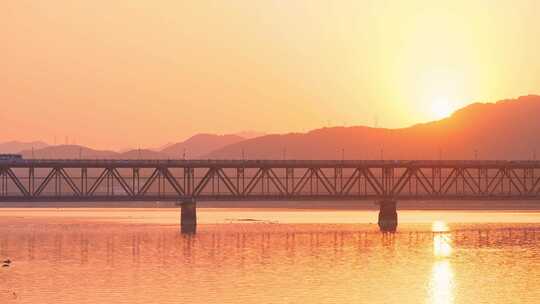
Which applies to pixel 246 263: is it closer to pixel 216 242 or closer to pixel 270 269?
pixel 270 269

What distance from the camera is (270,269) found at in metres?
114

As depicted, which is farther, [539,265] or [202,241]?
[202,241]

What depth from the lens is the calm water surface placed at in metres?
89.6

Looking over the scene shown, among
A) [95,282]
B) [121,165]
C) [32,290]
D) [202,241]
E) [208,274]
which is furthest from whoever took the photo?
[121,165]

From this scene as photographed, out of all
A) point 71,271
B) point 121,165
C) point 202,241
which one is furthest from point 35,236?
point 71,271

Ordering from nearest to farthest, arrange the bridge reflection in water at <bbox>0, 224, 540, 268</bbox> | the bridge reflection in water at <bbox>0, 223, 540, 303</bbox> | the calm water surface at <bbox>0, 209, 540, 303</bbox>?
1. the calm water surface at <bbox>0, 209, 540, 303</bbox>
2. the bridge reflection in water at <bbox>0, 223, 540, 303</bbox>
3. the bridge reflection in water at <bbox>0, 224, 540, 268</bbox>

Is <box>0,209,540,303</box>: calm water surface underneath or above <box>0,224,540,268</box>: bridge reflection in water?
underneath

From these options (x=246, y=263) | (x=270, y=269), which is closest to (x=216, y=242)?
(x=246, y=263)

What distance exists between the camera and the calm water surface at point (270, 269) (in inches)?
3529

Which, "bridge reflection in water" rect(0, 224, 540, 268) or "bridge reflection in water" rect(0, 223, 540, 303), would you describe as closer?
"bridge reflection in water" rect(0, 223, 540, 303)

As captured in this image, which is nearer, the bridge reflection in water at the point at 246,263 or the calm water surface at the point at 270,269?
the calm water surface at the point at 270,269

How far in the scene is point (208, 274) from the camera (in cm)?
10781

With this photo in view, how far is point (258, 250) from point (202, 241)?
1976 centimetres

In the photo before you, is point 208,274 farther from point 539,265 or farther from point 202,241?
point 202,241
